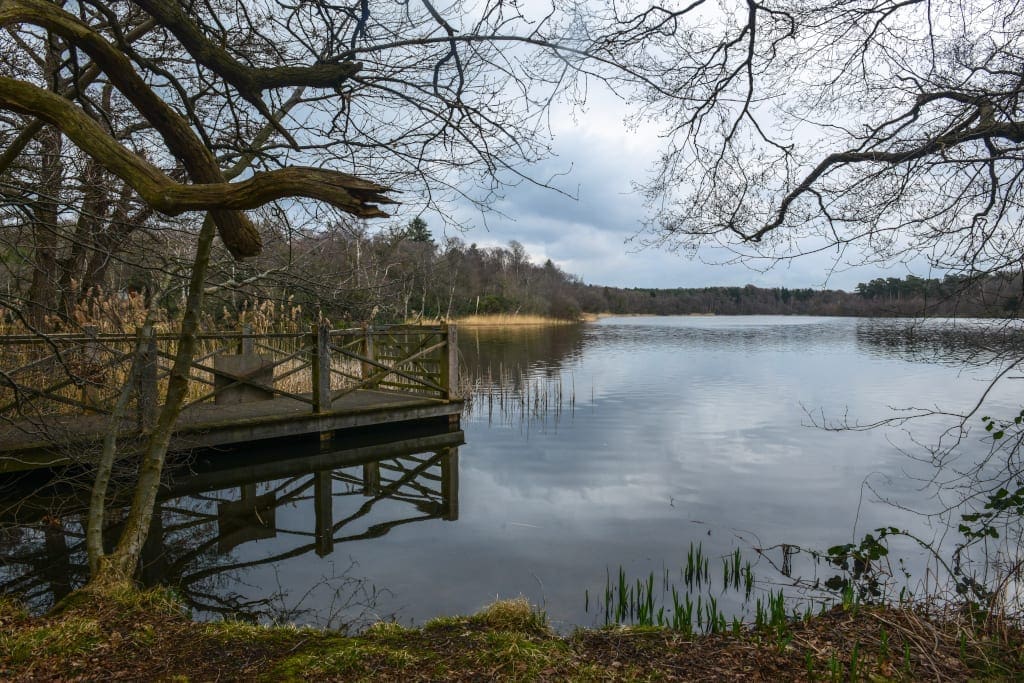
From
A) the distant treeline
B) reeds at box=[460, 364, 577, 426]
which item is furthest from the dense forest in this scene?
reeds at box=[460, 364, 577, 426]

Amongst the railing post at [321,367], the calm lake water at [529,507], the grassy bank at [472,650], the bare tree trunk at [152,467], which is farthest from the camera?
the railing post at [321,367]

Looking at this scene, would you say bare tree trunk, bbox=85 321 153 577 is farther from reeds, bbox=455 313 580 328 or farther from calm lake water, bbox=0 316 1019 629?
reeds, bbox=455 313 580 328

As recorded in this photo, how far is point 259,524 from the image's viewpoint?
269 inches

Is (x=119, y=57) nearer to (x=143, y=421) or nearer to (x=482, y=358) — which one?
(x=143, y=421)

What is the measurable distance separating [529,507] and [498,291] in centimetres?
4062

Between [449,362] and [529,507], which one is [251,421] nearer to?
[449,362]

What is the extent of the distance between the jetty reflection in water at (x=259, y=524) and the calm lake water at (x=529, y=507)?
3 cm

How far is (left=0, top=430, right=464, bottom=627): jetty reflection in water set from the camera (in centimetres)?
503

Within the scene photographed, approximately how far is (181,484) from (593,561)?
5464 mm

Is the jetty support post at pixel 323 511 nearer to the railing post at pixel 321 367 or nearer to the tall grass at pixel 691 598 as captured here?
the railing post at pixel 321 367

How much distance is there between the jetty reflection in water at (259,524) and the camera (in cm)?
503

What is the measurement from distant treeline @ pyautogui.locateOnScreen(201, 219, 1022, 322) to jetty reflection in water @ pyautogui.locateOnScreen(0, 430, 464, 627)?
7.71ft

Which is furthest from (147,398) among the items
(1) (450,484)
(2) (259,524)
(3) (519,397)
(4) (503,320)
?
(4) (503,320)

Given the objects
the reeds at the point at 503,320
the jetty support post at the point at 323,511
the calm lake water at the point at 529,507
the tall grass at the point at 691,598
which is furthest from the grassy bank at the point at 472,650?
the reeds at the point at 503,320
